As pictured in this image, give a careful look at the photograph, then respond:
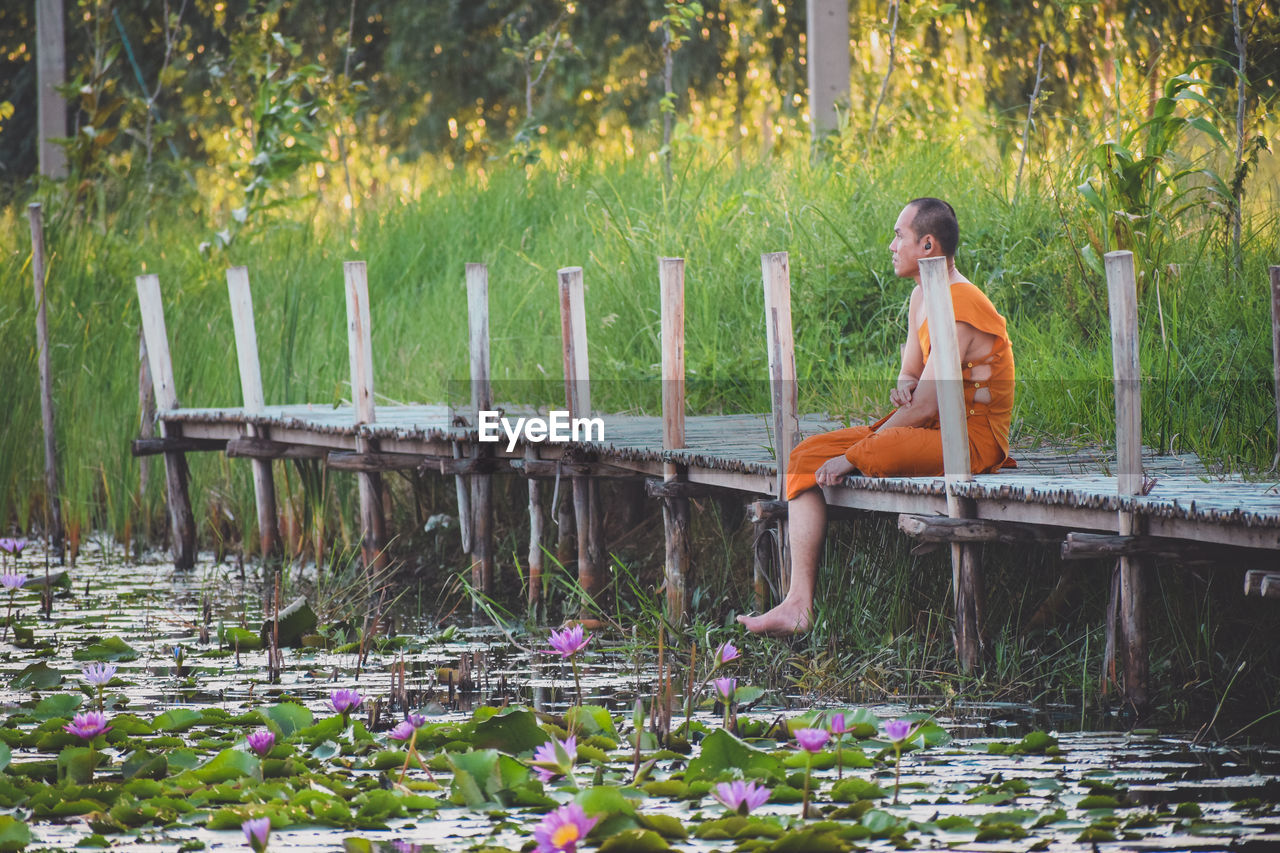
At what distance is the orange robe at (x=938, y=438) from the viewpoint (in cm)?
585

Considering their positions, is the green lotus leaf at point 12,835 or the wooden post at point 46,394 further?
the wooden post at point 46,394

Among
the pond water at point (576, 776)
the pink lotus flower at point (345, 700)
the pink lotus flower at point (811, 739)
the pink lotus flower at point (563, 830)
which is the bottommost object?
the pond water at point (576, 776)

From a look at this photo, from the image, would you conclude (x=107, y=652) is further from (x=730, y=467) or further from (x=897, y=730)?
(x=897, y=730)

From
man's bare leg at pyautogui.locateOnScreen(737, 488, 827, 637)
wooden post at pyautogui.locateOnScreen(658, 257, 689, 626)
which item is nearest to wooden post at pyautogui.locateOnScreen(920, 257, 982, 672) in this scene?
man's bare leg at pyautogui.locateOnScreen(737, 488, 827, 637)

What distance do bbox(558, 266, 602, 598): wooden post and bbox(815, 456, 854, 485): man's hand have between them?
1554mm

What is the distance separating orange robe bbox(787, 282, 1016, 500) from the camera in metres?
5.85

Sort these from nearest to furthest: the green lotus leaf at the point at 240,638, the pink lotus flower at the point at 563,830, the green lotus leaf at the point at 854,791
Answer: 1. the pink lotus flower at the point at 563,830
2. the green lotus leaf at the point at 854,791
3. the green lotus leaf at the point at 240,638

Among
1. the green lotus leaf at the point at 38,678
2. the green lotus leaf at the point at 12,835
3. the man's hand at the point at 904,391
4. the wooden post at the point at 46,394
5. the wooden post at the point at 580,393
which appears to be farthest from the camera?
the wooden post at the point at 46,394

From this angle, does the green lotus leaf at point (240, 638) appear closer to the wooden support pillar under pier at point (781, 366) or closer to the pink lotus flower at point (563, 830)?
the wooden support pillar under pier at point (781, 366)

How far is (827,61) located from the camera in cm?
1152

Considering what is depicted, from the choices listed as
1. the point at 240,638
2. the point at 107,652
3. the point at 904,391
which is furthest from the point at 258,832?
the point at 240,638

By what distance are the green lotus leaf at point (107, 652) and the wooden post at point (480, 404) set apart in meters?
1.72

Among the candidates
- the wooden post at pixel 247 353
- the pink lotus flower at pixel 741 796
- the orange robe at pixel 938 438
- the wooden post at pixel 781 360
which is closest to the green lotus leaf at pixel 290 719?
the pink lotus flower at pixel 741 796

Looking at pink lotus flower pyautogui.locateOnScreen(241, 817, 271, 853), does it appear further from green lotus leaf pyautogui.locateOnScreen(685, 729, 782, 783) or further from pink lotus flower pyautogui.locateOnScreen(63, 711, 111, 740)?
green lotus leaf pyautogui.locateOnScreen(685, 729, 782, 783)
